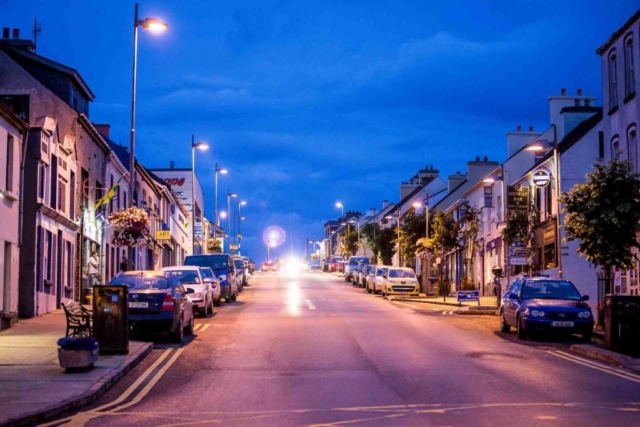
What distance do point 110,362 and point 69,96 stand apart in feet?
68.6

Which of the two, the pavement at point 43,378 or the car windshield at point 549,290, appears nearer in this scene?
the pavement at point 43,378

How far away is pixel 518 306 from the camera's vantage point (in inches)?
886

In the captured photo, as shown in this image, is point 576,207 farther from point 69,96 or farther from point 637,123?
point 69,96

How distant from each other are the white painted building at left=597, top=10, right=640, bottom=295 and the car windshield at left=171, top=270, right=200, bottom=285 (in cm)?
1472

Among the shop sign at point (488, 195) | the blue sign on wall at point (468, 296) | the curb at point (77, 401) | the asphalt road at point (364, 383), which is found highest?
the shop sign at point (488, 195)

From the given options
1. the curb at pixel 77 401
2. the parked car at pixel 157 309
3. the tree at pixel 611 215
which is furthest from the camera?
the tree at pixel 611 215

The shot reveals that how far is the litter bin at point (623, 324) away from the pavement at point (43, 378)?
10.00 meters

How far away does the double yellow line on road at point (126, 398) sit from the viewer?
1031 centimetres

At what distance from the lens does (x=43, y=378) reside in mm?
13344

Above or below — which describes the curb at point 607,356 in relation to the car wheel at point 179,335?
below

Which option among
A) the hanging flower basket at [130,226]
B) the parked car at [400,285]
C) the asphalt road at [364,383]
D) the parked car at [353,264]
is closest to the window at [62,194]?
the hanging flower basket at [130,226]

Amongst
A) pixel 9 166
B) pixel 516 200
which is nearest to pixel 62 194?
Result: pixel 9 166

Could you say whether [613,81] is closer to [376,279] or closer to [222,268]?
[222,268]

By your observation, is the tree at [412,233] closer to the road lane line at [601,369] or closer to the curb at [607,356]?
the curb at [607,356]
